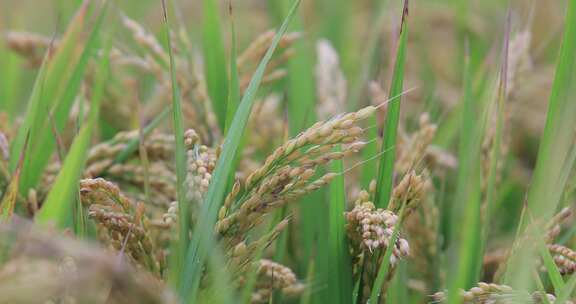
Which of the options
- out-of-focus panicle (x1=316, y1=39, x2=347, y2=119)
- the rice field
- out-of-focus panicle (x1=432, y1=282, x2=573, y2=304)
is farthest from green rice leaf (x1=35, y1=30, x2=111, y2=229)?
out-of-focus panicle (x1=316, y1=39, x2=347, y2=119)

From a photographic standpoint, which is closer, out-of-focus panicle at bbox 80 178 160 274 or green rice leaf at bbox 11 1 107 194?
out-of-focus panicle at bbox 80 178 160 274

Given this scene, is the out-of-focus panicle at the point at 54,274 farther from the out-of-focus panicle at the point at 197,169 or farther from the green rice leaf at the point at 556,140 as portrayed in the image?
the green rice leaf at the point at 556,140

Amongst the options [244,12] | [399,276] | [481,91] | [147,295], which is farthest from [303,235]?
[244,12]

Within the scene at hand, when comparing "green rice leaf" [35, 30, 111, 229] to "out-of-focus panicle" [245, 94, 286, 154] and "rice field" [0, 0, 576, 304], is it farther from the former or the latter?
"out-of-focus panicle" [245, 94, 286, 154]

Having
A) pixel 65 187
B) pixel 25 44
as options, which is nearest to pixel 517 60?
pixel 65 187

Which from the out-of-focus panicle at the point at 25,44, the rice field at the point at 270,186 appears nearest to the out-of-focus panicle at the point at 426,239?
the rice field at the point at 270,186

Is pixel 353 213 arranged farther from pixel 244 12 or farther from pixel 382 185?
pixel 244 12
